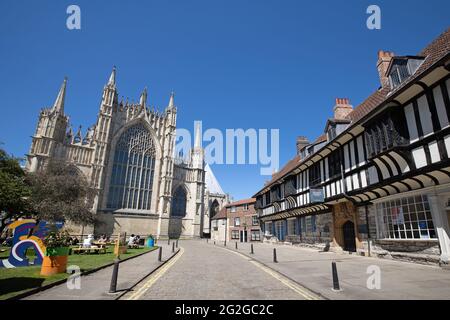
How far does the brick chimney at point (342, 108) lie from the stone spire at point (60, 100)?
1678 inches

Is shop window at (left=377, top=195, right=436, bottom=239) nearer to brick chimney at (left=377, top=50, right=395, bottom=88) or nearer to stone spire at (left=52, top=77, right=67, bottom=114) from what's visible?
brick chimney at (left=377, top=50, right=395, bottom=88)

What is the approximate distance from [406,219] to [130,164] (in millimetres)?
44800

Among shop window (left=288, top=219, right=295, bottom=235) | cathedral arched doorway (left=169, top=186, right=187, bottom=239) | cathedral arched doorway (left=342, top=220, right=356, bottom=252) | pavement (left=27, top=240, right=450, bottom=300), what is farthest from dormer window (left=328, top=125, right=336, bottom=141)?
cathedral arched doorway (left=169, top=186, right=187, bottom=239)

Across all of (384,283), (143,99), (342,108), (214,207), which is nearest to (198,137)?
(143,99)

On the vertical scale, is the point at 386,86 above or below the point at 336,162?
above

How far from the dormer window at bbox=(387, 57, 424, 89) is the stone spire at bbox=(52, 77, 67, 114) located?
1820 inches

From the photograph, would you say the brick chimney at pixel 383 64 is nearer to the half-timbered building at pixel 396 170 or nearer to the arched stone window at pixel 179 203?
the half-timbered building at pixel 396 170

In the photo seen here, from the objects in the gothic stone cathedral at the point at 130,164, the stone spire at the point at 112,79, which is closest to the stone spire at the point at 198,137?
the gothic stone cathedral at the point at 130,164

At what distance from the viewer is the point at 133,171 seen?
155 feet

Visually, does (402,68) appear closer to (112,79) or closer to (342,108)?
(342,108)

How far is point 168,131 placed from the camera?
171ft
